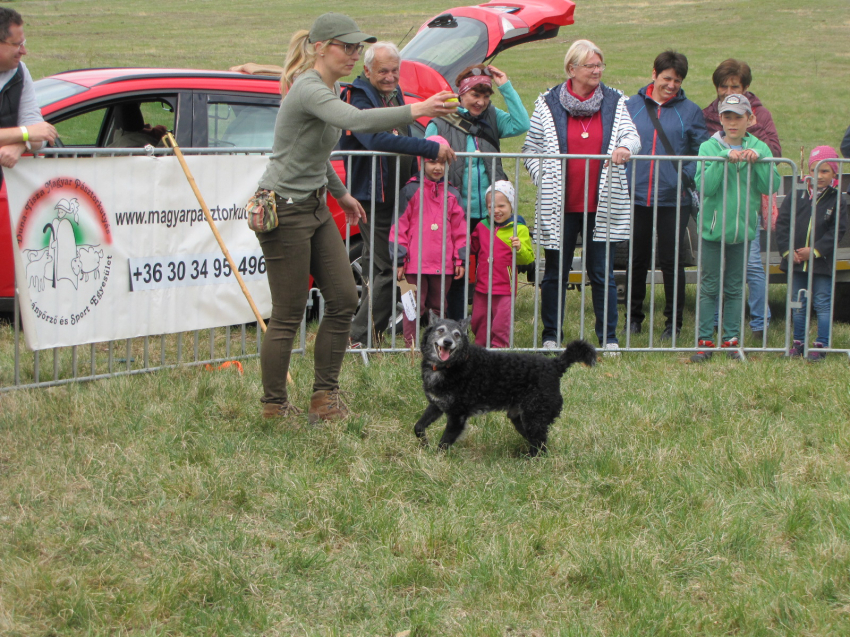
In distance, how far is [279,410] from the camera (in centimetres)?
520

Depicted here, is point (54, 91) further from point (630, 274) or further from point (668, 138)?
point (668, 138)

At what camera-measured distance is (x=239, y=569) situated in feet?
11.5

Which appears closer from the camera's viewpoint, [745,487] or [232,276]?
[745,487]

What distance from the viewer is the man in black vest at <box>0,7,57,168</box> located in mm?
4793

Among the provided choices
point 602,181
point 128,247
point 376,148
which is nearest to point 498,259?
point 602,181

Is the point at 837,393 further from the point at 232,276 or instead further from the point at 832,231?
the point at 232,276

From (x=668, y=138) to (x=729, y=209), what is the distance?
85 cm

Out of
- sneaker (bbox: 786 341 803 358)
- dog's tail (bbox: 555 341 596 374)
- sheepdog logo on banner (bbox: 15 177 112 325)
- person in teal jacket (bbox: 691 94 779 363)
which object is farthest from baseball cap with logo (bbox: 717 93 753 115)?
sheepdog logo on banner (bbox: 15 177 112 325)

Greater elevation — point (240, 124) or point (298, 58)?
point (298, 58)

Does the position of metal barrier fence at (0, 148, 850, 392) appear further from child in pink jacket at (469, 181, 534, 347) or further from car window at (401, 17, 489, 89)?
car window at (401, 17, 489, 89)

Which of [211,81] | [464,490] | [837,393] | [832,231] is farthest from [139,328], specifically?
[832,231]

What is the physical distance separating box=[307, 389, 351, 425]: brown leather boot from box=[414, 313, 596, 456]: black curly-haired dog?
656mm

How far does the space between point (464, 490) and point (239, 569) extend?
1189 mm

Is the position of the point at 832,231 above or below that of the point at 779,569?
above
